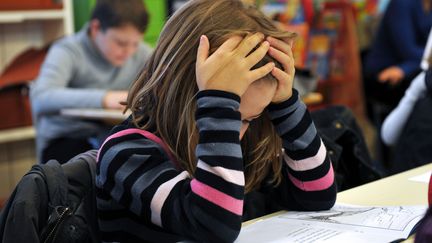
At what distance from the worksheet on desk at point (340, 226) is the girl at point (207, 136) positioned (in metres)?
0.05

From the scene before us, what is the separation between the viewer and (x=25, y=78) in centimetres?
302

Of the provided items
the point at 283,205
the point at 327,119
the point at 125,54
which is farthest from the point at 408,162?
the point at 125,54

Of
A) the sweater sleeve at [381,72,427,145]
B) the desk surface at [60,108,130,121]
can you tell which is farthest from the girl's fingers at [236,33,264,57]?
the desk surface at [60,108,130,121]

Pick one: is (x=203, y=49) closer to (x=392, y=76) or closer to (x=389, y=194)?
(x=389, y=194)

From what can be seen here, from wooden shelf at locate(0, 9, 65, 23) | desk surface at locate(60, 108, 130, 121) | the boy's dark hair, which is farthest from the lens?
wooden shelf at locate(0, 9, 65, 23)

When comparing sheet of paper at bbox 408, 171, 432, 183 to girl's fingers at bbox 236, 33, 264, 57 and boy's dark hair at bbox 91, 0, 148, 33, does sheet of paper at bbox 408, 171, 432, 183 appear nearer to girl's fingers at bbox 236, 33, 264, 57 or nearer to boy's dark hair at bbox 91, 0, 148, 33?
girl's fingers at bbox 236, 33, 264, 57

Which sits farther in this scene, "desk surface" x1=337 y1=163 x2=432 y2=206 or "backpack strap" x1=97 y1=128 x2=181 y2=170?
"desk surface" x1=337 y1=163 x2=432 y2=206

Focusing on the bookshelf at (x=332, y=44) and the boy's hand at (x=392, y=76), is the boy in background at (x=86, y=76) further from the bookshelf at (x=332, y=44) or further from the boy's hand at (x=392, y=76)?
the bookshelf at (x=332, y=44)

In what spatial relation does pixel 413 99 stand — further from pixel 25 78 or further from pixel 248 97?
pixel 25 78

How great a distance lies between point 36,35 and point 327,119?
2.16m

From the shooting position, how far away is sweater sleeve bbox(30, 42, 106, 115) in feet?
7.46

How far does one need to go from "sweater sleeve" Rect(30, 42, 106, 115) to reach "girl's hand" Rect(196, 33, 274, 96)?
131cm

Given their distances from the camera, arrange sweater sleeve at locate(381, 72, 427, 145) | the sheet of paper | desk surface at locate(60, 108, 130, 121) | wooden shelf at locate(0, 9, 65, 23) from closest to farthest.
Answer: the sheet of paper
sweater sleeve at locate(381, 72, 427, 145)
desk surface at locate(60, 108, 130, 121)
wooden shelf at locate(0, 9, 65, 23)

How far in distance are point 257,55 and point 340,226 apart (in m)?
0.29
